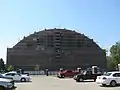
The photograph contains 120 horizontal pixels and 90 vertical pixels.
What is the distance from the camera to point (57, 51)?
154125 mm

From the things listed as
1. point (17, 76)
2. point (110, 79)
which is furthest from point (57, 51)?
point (110, 79)

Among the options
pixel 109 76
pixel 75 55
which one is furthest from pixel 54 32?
pixel 109 76

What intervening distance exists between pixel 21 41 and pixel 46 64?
17.0m

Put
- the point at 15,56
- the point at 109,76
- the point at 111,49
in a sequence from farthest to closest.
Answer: the point at 15,56 → the point at 111,49 → the point at 109,76

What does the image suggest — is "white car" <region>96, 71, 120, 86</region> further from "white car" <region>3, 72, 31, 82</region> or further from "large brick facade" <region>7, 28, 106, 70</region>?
"large brick facade" <region>7, 28, 106, 70</region>

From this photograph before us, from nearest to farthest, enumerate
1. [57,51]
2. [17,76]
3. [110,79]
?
[110,79] < [17,76] < [57,51]

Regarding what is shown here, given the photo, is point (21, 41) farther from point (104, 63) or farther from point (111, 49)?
point (111, 49)

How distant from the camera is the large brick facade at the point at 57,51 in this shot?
496 ft

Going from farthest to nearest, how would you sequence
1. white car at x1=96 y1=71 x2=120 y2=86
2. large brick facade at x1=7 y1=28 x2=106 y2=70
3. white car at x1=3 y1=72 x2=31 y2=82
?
large brick facade at x1=7 y1=28 x2=106 y2=70
white car at x1=3 y1=72 x2=31 y2=82
white car at x1=96 y1=71 x2=120 y2=86

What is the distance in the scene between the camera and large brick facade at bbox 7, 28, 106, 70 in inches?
5955

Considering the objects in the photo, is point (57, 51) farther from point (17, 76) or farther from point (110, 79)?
point (110, 79)

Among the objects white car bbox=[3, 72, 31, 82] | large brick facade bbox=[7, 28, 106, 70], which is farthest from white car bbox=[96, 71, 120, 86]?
large brick facade bbox=[7, 28, 106, 70]

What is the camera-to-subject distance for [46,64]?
154m

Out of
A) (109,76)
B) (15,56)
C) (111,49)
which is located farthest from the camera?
(15,56)
